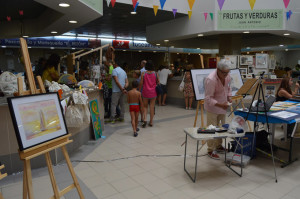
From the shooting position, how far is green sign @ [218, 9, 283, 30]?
7234 mm

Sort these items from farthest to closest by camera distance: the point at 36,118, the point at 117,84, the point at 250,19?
the point at 250,19 < the point at 117,84 < the point at 36,118

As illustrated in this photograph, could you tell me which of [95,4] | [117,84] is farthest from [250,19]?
[95,4]

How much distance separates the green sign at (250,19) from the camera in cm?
723

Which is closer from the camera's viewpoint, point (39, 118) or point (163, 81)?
point (39, 118)

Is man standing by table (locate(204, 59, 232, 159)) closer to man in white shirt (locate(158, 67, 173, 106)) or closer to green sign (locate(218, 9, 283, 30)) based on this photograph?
green sign (locate(218, 9, 283, 30))

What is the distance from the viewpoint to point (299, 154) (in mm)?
3980

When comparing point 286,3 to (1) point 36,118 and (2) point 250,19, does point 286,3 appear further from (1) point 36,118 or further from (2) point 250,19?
(1) point 36,118

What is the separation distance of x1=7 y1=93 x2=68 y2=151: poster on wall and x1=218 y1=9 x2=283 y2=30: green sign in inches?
250

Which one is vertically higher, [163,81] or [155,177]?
[163,81]

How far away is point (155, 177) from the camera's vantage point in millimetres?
3162

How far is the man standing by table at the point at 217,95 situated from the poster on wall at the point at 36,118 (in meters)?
2.10

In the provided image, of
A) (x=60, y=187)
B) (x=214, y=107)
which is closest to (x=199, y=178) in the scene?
(x=214, y=107)

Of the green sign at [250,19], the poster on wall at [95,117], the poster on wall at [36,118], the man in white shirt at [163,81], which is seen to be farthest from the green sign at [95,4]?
the man in white shirt at [163,81]

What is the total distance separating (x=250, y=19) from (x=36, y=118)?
7102mm
